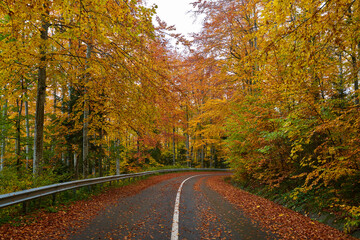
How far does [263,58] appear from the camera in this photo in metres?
4.97

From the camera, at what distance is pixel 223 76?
15.3 meters

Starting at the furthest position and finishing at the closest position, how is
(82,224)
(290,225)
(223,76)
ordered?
(223,76)
(290,225)
(82,224)

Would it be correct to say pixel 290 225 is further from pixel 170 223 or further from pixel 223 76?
pixel 223 76

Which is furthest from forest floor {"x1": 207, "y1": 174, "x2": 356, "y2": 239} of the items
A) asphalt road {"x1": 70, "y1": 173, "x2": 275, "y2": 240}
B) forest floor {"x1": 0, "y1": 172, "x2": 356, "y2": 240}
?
asphalt road {"x1": 70, "y1": 173, "x2": 275, "y2": 240}

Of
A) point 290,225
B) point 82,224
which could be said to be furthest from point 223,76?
point 82,224

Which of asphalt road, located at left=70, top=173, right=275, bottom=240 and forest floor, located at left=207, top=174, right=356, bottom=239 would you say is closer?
asphalt road, located at left=70, top=173, right=275, bottom=240

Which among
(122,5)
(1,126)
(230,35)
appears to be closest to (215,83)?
(230,35)

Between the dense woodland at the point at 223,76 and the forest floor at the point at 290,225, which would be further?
the forest floor at the point at 290,225

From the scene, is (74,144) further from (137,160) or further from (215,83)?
(215,83)

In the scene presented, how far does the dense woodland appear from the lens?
4422mm

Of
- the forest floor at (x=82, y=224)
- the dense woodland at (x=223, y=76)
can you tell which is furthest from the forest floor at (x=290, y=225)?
the dense woodland at (x=223, y=76)

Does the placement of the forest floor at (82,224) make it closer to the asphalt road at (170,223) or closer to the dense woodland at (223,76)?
the asphalt road at (170,223)

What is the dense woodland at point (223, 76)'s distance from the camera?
442cm

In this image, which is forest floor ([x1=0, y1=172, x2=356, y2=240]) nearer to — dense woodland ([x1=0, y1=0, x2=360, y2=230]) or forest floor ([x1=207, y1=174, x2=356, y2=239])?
forest floor ([x1=207, y1=174, x2=356, y2=239])
